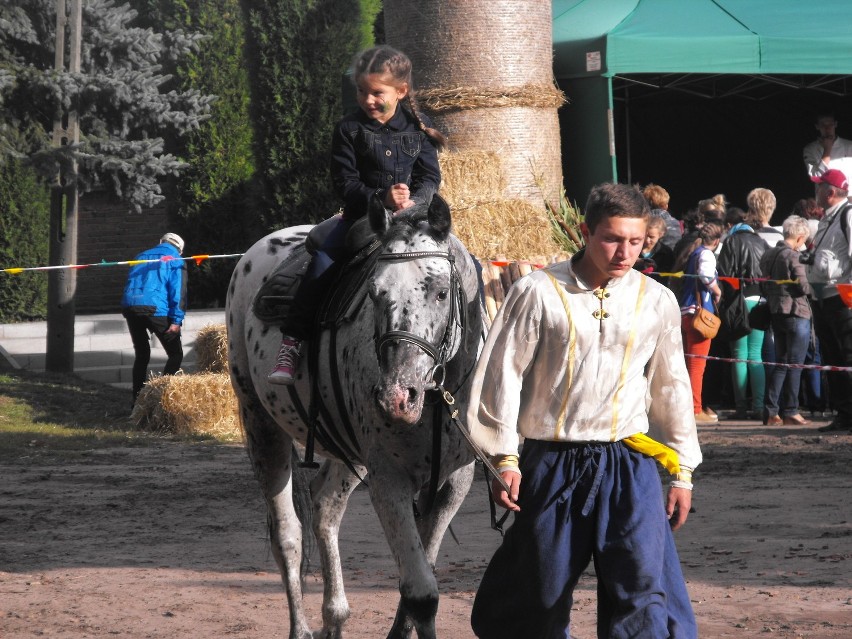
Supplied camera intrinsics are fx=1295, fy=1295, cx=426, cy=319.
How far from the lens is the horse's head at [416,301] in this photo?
163 inches

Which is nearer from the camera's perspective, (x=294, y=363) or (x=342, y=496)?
(x=294, y=363)

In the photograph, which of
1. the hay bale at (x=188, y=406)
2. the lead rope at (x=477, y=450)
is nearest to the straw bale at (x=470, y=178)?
the hay bale at (x=188, y=406)

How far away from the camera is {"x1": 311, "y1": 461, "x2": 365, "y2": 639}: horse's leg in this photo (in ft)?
18.2

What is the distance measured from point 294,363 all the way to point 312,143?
1465 cm

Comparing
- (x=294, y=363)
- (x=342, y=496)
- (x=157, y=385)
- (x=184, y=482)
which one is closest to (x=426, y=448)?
(x=294, y=363)

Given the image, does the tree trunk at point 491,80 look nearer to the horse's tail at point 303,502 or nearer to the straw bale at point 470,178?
the straw bale at point 470,178

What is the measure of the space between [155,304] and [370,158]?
892cm

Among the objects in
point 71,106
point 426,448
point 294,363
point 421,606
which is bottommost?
point 421,606

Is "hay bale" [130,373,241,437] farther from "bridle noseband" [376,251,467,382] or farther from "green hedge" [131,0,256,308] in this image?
"bridle noseband" [376,251,467,382]

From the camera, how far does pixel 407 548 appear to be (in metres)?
4.55

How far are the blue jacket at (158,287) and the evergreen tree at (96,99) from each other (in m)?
2.20

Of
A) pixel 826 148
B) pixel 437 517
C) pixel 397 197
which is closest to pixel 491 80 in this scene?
pixel 826 148

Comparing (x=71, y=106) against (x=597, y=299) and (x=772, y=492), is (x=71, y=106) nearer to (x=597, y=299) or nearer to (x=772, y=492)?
(x=772, y=492)

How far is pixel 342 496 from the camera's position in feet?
19.8
